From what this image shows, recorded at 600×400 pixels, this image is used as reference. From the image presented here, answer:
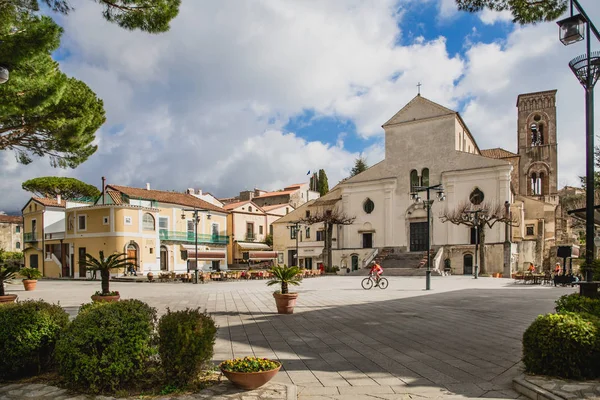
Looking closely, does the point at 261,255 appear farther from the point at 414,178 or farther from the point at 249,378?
the point at 249,378

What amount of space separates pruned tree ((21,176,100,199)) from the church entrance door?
3917 centimetres

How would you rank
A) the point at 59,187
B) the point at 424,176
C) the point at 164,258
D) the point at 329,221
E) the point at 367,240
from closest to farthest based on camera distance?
the point at 329,221 < the point at 164,258 < the point at 424,176 < the point at 367,240 < the point at 59,187

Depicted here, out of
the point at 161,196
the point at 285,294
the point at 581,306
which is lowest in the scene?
the point at 285,294

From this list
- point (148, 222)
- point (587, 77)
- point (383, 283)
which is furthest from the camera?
point (148, 222)

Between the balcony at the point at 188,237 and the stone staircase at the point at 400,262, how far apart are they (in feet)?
57.2

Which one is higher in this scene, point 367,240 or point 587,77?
point 587,77

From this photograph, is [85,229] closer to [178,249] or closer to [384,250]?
[178,249]

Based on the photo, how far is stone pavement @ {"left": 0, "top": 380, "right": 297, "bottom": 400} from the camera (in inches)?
207

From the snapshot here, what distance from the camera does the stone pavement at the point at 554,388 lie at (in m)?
5.11

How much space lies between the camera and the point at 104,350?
214 inches

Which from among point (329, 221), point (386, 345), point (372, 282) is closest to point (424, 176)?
point (329, 221)

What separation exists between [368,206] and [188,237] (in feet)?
61.6

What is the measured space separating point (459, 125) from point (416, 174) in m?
6.59

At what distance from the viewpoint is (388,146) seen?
4666 centimetres
